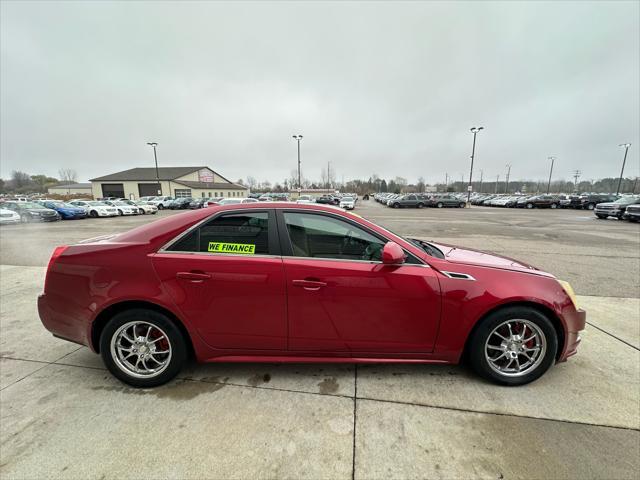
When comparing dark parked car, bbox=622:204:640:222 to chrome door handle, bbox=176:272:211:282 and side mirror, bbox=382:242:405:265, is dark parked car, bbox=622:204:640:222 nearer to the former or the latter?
side mirror, bbox=382:242:405:265

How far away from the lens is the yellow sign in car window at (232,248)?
96.0 inches

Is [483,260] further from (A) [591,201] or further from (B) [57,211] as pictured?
(A) [591,201]

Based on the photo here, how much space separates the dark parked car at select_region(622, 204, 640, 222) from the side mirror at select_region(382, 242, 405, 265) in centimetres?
2556

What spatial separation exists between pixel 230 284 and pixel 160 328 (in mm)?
743

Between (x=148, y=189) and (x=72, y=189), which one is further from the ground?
(x=148, y=189)

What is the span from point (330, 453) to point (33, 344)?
360cm

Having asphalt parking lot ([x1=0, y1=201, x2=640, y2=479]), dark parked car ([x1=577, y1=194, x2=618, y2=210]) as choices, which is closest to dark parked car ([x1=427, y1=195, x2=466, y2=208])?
dark parked car ([x1=577, y1=194, x2=618, y2=210])

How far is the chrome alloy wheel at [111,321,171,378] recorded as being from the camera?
249cm

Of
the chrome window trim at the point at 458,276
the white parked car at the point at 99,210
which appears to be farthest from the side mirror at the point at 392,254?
the white parked car at the point at 99,210

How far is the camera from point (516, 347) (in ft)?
8.31

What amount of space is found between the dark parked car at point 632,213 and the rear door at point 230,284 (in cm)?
2632

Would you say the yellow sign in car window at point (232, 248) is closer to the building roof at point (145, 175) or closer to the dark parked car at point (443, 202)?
the dark parked car at point (443, 202)

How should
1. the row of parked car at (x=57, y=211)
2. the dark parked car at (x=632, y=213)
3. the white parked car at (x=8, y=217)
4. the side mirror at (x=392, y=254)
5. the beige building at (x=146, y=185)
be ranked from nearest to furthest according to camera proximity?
the side mirror at (x=392, y=254), the white parked car at (x=8, y=217), the dark parked car at (x=632, y=213), the row of parked car at (x=57, y=211), the beige building at (x=146, y=185)

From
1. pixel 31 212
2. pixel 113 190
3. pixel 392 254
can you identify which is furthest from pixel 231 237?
pixel 113 190
